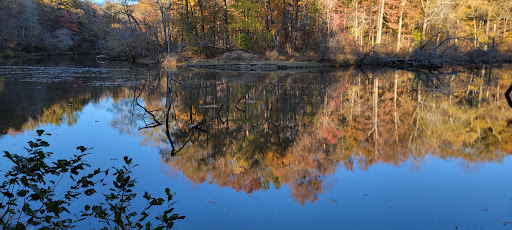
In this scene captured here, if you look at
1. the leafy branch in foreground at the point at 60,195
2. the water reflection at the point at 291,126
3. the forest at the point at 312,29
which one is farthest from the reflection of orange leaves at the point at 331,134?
the forest at the point at 312,29

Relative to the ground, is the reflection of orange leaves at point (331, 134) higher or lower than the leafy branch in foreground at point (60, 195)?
lower

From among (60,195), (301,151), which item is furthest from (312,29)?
Result: (60,195)

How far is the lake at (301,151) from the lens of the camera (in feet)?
15.9

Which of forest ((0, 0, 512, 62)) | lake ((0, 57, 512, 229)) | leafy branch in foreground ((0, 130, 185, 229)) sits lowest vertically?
lake ((0, 57, 512, 229))

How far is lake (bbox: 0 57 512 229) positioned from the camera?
484cm

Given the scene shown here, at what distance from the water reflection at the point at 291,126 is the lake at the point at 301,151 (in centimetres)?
4

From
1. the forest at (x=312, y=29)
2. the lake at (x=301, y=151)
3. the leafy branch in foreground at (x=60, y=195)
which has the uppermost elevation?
the forest at (x=312, y=29)

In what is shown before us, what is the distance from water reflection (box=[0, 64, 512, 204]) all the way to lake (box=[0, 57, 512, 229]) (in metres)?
0.04

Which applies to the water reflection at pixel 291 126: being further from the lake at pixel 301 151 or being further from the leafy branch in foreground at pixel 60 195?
the leafy branch in foreground at pixel 60 195

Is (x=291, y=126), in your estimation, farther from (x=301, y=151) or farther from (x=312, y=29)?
(x=312, y=29)

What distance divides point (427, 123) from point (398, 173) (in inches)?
173

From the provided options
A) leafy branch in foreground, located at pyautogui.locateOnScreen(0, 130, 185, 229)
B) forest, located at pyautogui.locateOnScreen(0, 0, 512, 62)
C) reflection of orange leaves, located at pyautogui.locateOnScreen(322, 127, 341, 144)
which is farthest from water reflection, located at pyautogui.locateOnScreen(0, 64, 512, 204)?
forest, located at pyautogui.locateOnScreen(0, 0, 512, 62)

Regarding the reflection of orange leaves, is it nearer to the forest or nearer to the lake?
the lake

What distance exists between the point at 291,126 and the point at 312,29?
29670mm
